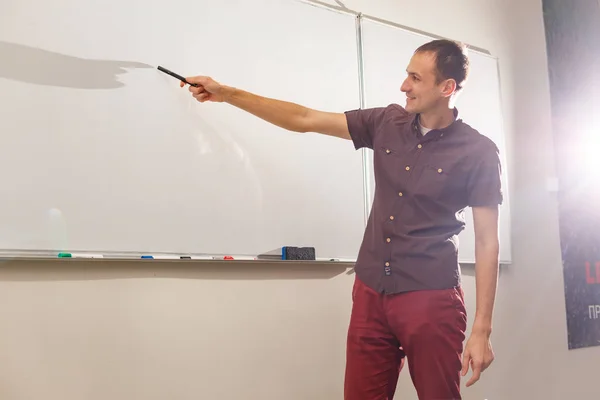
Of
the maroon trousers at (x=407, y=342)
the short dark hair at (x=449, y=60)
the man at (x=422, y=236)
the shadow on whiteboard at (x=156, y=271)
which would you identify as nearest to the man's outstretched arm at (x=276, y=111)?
the man at (x=422, y=236)

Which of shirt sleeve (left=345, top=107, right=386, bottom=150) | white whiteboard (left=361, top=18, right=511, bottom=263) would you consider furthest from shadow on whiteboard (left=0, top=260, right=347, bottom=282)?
shirt sleeve (left=345, top=107, right=386, bottom=150)

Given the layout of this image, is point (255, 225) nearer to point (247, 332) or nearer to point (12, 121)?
point (247, 332)

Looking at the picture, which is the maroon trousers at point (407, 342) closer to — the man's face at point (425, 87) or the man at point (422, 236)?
the man at point (422, 236)

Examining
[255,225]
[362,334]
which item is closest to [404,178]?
[362,334]

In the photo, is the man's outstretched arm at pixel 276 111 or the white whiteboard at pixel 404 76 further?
the white whiteboard at pixel 404 76

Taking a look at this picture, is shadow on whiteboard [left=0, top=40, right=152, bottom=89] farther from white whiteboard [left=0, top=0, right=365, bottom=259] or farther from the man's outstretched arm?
the man's outstretched arm

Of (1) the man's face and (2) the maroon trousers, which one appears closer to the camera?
(2) the maroon trousers

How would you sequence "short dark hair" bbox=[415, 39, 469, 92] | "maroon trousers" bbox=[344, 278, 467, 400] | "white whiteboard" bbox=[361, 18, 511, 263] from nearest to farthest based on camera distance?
"maroon trousers" bbox=[344, 278, 467, 400] < "short dark hair" bbox=[415, 39, 469, 92] < "white whiteboard" bbox=[361, 18, 511, 263]

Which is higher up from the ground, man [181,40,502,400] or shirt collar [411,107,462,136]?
shirt collar [411,107,462,136]

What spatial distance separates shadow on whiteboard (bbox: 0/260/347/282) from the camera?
5.22ft

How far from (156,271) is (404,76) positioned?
53.5 inches

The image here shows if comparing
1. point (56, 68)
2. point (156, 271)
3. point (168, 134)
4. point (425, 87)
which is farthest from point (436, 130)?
point (56, 68)

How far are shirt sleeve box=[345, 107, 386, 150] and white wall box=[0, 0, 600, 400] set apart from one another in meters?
0.63

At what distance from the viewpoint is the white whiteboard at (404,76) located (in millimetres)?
2367
